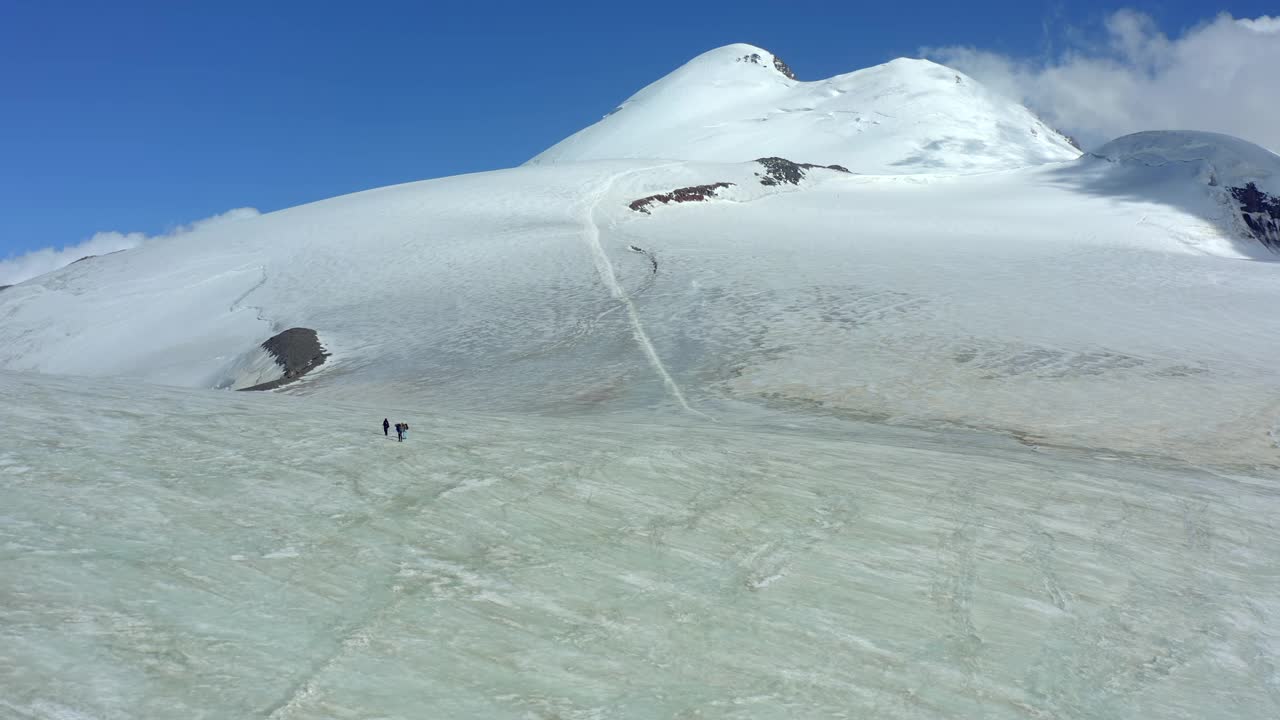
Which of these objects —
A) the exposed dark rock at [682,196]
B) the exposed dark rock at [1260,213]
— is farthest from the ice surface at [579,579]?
the exposed dark rock at [1260,213]

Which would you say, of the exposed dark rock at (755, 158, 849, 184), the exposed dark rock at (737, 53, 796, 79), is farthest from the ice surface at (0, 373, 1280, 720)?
the exposed dark rock at (737, 53, 796, 79)

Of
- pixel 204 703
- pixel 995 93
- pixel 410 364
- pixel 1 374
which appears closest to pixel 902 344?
pixel 410 364

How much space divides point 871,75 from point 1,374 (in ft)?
409

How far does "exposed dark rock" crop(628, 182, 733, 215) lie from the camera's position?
47.7 meters

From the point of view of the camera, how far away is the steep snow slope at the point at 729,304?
71.6 feet

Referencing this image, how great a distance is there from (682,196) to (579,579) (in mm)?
41338

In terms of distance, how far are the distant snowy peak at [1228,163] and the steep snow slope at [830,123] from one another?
28990 millimetres

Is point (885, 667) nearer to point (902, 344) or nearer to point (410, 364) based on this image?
point (902, 344)

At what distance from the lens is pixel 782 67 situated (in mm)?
143500

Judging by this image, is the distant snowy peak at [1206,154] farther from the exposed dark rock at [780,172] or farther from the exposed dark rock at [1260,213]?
the exposed dark rock at [780,172]

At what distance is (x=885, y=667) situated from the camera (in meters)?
8.50

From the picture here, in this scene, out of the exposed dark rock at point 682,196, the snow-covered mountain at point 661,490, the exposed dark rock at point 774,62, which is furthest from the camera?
the exposed dark rock at point 774,62

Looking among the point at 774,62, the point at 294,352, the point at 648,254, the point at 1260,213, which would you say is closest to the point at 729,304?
the point at 648,254

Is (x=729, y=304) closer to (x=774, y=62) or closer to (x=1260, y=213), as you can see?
(x=1260, y=213)
